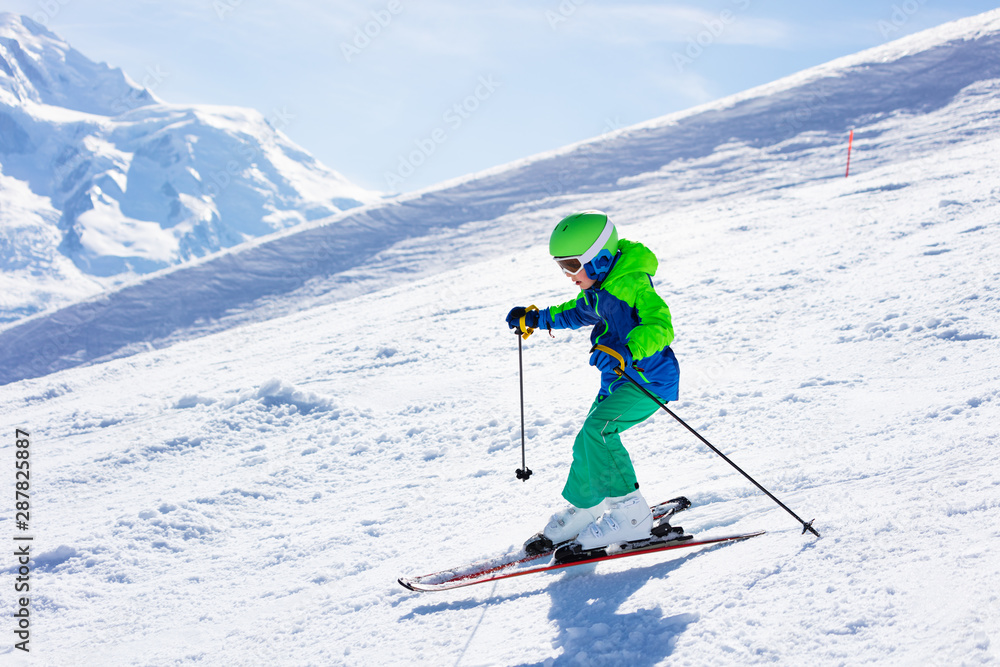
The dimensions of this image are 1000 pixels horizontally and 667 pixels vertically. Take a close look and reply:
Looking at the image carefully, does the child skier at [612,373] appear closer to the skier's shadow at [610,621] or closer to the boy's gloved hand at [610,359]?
the boy's gloved hand at [610,359]

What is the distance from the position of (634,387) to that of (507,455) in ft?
6.50

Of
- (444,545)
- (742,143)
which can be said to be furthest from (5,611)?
(742,143)

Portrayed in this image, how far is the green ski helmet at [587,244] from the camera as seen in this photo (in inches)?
115

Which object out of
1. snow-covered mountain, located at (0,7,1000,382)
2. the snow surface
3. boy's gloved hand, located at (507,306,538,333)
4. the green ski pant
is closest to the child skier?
the green ski pant

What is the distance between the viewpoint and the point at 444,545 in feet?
12.0

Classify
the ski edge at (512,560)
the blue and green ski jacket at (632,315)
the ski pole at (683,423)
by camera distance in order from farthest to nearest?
the ski edge at (512,560) < the blue and green ski jacket at (632,315) < the ski pole at (683,423)

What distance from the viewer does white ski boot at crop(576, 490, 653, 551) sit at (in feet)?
9.77

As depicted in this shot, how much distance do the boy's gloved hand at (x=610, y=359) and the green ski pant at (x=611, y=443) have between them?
0.13 metres

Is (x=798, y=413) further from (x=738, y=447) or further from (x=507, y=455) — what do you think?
(x=507, y=455)

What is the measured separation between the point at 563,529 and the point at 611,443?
0.60 meters

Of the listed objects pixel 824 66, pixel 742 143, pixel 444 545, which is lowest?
pixel 444 545

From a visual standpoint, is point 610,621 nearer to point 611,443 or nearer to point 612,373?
point 611,443

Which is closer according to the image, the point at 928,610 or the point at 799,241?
the point at 928,610

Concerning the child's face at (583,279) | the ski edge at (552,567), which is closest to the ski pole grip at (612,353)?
the child's face at (583,279)
